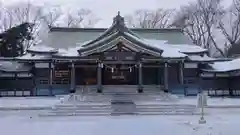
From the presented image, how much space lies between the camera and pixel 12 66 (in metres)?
29.7

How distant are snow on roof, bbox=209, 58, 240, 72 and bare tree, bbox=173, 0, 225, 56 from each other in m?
17.9

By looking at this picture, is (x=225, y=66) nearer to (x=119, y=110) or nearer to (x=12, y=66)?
(x=119, y=110)

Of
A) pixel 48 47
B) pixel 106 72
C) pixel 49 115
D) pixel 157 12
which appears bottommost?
pixel 49 115

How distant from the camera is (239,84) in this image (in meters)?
29.0

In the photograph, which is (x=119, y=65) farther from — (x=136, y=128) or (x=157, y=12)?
(x=157, y=12)

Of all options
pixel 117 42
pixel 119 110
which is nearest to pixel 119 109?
pixel 119 110

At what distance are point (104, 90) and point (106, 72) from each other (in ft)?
9.85

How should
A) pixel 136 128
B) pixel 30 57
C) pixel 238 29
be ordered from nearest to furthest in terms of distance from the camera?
pixel 136 128 < pixel 30 57 < pixel 238 29

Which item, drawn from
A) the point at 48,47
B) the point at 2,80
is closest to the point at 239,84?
the point at 48,47

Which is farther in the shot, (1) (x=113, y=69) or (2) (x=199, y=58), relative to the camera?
(2) (x=199, y=58)

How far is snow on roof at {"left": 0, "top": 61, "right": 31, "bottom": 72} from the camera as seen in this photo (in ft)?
94.2

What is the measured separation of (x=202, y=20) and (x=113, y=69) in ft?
86.0

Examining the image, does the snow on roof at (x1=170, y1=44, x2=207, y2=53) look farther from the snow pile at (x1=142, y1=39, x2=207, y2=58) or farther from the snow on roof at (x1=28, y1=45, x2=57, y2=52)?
the snow on roof at (x1=28, y1=45, x2=57, y2=52)

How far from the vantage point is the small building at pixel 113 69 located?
2633cm
